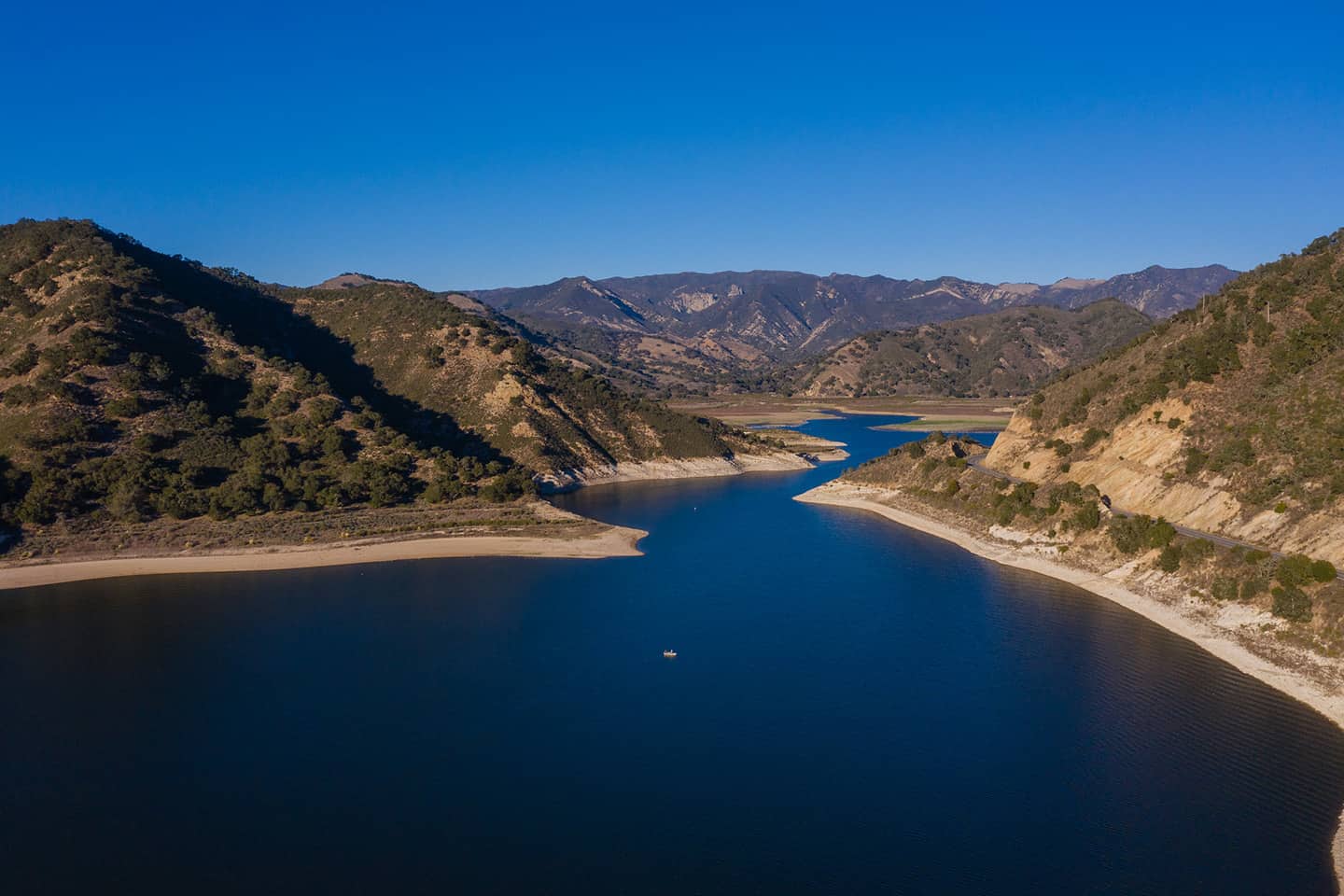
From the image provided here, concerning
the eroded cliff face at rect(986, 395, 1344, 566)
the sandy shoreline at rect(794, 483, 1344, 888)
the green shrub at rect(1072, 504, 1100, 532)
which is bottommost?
the sandy shoreline at rect(794, 483, 1344, 888)

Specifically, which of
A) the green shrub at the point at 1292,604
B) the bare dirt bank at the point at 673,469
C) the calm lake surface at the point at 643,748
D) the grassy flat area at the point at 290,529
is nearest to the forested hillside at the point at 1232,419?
the green shrub at the point at 1292,604

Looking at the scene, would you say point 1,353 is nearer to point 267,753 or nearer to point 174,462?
point 174,462

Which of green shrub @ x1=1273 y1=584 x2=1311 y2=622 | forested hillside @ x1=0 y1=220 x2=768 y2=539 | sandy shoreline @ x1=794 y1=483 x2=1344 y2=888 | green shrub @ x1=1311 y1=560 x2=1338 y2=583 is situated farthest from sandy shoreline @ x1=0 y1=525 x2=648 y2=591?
green shrub @ x1=1311 y1=560 x2=1338 y2=583

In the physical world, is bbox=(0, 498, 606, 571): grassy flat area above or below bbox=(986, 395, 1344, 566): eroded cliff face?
below

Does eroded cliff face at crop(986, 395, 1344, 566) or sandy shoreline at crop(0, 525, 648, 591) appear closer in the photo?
eroded cliff face at crop(986, 395, 1344, 566)

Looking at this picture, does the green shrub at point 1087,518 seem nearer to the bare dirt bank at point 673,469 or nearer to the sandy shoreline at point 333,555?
the sandy shoreline at point 333,555

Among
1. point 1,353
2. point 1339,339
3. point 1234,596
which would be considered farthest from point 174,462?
point 1339,339

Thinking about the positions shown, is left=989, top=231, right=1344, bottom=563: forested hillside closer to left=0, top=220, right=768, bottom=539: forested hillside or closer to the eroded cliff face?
the eroded cliff face

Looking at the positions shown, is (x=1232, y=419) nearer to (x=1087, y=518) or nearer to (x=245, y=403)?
(x=1087, y=518)
